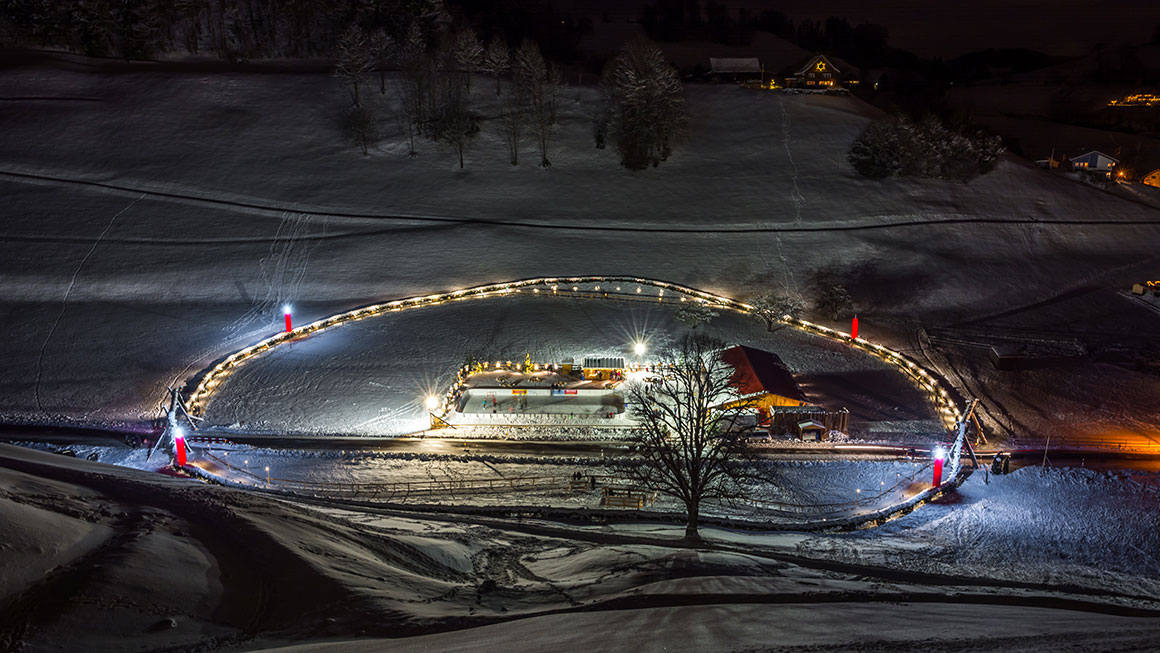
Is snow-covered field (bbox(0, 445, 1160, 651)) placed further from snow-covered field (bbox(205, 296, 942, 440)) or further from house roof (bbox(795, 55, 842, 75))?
house roof (bbox(795, 55, 842, 75))

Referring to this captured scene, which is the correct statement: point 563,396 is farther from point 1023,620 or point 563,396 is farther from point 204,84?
point 204,84

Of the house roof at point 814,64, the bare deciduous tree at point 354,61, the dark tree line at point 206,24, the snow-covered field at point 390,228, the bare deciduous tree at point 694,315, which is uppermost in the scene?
the dark tree line at point 206,24

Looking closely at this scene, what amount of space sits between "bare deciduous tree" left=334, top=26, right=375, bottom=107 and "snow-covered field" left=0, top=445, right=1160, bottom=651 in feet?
160

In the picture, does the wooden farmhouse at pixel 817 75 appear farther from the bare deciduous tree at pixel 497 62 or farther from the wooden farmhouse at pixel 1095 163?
the bare deciduous tree at pixel 497 62

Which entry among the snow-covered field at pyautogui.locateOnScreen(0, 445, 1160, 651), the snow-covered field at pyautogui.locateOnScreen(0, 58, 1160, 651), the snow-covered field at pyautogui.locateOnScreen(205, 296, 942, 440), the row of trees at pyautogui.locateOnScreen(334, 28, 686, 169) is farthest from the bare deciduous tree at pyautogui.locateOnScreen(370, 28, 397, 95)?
the snow-covered field at pyautogui.locateOnScreen(0, 445, 1160, 651)

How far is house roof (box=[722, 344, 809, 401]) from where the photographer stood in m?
31.6

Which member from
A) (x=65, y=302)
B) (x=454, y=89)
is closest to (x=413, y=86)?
(x=454, y=89)

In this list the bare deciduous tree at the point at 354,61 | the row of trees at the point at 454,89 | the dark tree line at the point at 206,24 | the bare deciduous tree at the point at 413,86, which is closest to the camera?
the row of trees at the point at 454,89

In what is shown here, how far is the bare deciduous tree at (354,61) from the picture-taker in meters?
62.6

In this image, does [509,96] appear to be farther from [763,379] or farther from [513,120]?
[763,379]

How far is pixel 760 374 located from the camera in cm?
3250

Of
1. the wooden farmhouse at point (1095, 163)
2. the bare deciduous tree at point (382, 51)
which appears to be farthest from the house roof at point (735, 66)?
the bare deciduous tree at point (382, 51)

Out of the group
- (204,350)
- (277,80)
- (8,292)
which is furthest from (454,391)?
(277,80)

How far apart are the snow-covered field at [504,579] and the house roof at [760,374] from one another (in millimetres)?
8790
